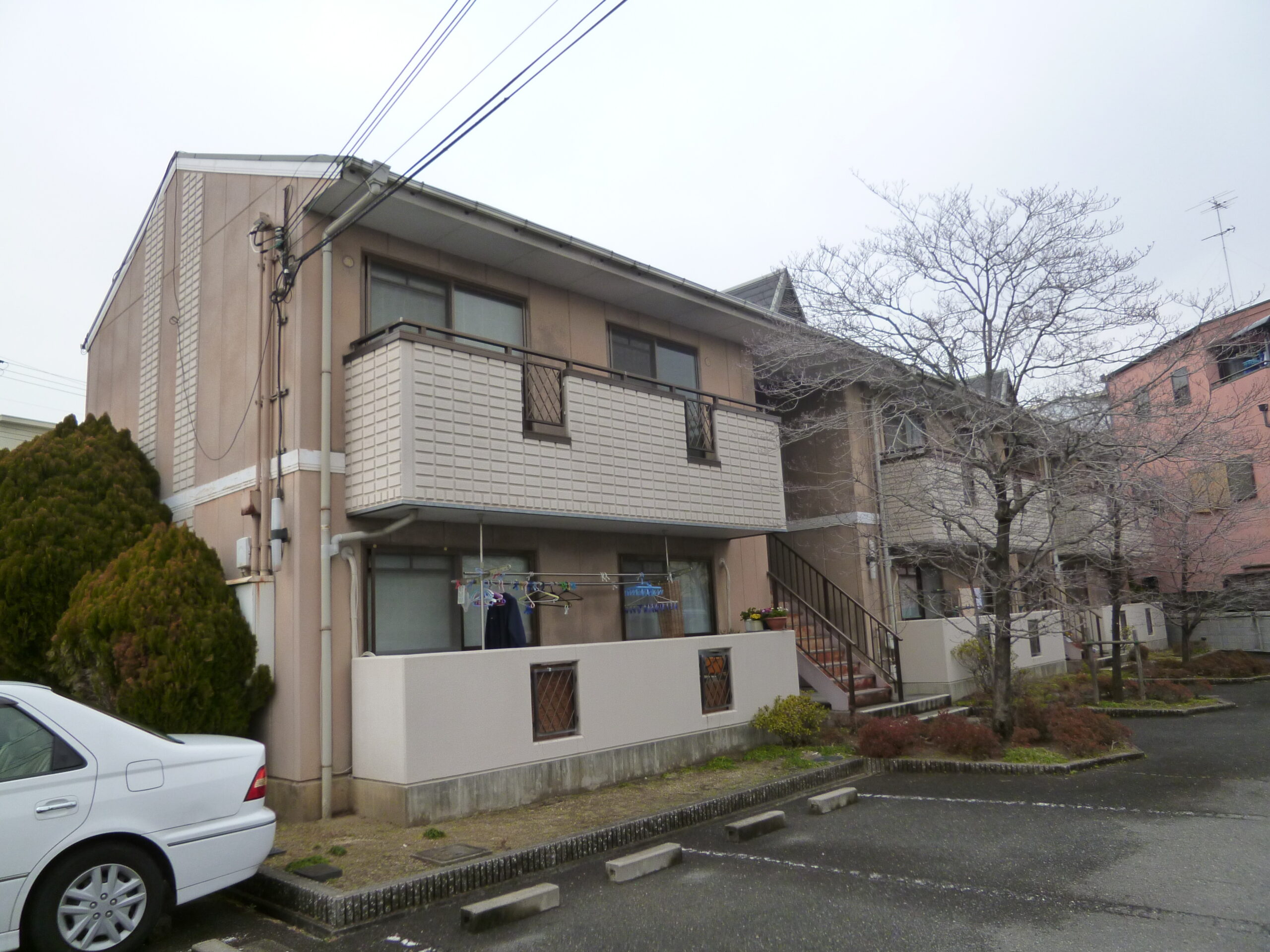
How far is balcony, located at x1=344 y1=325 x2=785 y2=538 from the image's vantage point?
A: 329 inches

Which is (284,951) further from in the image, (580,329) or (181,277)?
(181,277)

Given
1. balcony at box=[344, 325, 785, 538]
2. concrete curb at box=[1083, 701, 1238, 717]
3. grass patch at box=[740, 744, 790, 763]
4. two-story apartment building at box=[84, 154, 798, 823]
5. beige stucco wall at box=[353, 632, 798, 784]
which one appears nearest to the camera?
beige stucco wall at box=[353, 632, 798, 784]

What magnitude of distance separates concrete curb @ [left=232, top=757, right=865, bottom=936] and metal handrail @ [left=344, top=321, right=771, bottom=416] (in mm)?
4648

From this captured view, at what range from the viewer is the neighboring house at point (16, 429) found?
17.5 m

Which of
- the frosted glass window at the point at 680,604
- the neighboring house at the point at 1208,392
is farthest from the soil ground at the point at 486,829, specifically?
the neighboring house at the point at 1208,392

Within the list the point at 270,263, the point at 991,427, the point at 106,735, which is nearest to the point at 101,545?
the point at 270,263

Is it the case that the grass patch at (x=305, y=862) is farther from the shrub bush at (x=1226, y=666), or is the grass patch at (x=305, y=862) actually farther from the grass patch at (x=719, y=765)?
the shrub bush at (x=1226, y=666)

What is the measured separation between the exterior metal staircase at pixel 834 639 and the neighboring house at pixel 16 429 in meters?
14.5

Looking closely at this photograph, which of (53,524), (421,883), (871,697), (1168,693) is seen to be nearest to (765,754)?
(871,697)

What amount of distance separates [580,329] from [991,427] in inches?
204

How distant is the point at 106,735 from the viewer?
17.1 feet

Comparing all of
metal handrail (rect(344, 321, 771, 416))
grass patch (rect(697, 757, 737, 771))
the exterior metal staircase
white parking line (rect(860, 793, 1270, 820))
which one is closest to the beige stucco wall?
grass patch (rect(697, 757, 737, 771))

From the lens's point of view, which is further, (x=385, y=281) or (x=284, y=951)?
(x=385, y=281)

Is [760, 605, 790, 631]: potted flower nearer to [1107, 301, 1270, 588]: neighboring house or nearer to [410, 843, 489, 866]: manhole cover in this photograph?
[1107, 301, 1270, 588]: neighboring house
